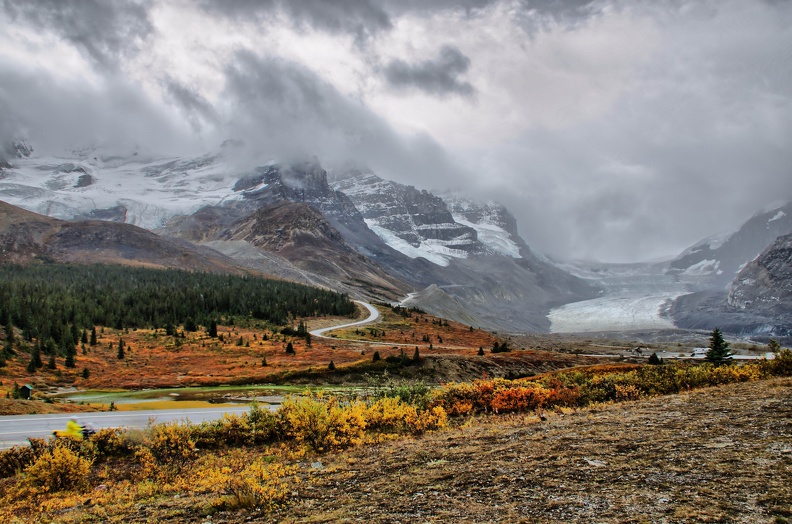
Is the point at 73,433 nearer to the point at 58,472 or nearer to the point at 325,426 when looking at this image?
the point at 58,472

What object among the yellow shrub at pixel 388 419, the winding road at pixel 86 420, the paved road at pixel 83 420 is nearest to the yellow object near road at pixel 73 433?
the winding road at pixel 86 420

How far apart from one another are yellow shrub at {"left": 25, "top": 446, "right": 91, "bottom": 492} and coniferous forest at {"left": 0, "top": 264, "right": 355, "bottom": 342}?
232ft

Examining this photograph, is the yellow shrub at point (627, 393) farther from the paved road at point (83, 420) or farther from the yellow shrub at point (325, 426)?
the paved road at point (83, 420)

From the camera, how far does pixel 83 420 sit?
76.9 ft

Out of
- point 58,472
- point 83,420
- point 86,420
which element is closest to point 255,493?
point 58,472

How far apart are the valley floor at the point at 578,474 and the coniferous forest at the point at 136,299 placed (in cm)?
7884

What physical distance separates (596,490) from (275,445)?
13207 millimetres

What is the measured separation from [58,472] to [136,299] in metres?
111

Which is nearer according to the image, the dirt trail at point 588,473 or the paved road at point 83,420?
the dirt trail at point 588,473

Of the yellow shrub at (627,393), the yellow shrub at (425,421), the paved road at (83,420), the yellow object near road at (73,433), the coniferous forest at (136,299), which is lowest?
the paved road at (83,420)

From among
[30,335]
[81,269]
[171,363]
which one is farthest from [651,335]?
[81,269]

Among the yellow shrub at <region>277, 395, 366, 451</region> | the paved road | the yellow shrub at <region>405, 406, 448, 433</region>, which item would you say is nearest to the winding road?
the paved road

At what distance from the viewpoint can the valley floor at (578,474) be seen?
731 cm

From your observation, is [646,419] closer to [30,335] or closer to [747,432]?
[747,432]
